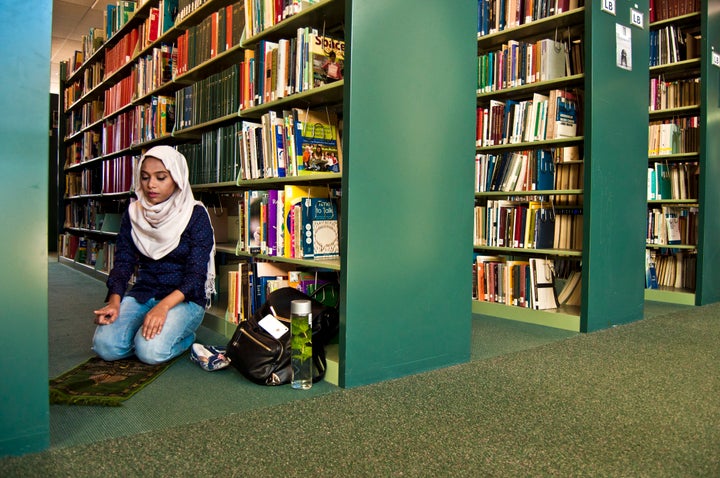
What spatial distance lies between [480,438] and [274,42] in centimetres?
230

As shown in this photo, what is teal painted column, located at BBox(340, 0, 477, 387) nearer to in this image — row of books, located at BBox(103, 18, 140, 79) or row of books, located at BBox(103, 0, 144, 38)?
row of books, located at BBox(103, 18, 140, 79)

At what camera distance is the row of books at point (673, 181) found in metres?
4.43

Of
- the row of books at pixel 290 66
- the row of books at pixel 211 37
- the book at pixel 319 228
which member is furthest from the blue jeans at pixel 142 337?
the row of books at pixel 211 37

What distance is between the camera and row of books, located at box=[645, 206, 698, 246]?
14.5ft

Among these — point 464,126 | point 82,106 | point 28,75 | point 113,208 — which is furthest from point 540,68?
point 82,106

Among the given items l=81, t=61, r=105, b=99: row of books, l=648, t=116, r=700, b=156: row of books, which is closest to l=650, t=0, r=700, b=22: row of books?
l=648, t=116, r=700, b=156: row of books

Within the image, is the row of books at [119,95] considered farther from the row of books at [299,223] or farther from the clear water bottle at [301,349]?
the clear water bottle at [301,349]

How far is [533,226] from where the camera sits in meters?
3.62

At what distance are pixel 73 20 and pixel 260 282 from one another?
291 inches

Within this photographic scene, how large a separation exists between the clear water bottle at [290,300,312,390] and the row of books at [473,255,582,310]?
190 centimetres

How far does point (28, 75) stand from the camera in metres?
1.51

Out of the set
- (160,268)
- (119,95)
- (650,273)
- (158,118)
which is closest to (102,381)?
(160,268)

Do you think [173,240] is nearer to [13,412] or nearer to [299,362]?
[299,362]

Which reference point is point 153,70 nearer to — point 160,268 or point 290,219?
point 160,268
